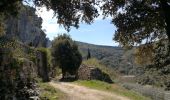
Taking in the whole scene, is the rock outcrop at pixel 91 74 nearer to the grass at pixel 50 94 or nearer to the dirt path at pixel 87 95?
the dirt path at pixel 87 95

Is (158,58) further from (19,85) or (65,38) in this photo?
(65,38)

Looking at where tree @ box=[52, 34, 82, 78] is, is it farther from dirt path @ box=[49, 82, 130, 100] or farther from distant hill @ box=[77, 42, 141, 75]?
distant hill @ box=[77, 42, 141, 75]

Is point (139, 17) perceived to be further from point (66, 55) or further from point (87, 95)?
point (66, 55)

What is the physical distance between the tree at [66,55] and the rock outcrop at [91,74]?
3370 mm

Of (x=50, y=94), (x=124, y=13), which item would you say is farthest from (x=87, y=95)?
(x=124, y=13)

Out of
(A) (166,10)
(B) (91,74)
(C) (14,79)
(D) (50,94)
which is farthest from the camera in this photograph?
(B) (91,74)

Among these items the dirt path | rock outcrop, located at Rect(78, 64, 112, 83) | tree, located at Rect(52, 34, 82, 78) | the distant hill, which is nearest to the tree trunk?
the dirt path

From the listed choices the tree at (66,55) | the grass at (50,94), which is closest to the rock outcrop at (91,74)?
the tree at (66,55)

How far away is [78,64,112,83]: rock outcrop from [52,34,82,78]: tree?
3370mm

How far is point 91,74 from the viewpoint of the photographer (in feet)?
177

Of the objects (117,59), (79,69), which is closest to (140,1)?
(79,69)

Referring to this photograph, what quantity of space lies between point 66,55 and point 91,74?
25.4 feet

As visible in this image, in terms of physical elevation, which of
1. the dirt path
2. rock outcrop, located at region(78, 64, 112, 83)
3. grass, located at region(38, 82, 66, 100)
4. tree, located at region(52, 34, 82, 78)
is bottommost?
the dirt path

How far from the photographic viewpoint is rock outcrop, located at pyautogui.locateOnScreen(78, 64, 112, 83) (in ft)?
177
